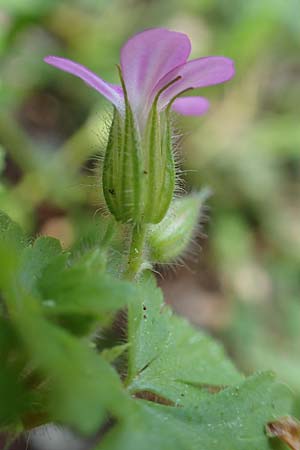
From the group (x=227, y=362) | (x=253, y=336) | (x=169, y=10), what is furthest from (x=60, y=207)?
(x=227, y=362)

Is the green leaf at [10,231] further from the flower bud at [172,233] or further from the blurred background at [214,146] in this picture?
the blurred background at [214,146]

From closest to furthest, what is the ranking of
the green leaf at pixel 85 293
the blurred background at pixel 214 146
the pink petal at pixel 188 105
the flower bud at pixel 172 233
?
the green leaf at pixel 85 293, the flower bud at pixel 172 233, the pink petal at pixel 188 105, the blurred background at pixel 214 146

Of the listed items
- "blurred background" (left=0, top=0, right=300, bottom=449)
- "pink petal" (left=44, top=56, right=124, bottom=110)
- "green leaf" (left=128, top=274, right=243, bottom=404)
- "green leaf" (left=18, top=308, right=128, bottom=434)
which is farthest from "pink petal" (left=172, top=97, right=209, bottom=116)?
"blurred background" (left=0, top=0, right=300, bottom=449)

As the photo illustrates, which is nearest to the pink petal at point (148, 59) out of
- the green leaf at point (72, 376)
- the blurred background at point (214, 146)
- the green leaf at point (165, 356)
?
the green leaf at point (165, 356)

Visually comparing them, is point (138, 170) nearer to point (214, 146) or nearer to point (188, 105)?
point (188, 105)

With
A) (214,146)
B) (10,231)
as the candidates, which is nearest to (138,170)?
(10,231)

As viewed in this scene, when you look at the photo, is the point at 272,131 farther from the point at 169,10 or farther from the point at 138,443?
the point at 138,443
